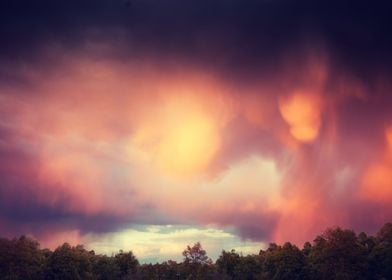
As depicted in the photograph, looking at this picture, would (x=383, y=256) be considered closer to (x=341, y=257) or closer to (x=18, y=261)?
(x=341, y=257)

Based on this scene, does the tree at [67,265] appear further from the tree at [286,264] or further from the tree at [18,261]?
the tree at [286,264]

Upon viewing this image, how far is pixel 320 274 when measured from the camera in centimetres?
17112

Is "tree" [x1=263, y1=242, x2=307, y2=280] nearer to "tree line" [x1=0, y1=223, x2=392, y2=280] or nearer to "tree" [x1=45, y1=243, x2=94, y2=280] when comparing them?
"tree line" [x1=0, y1=223, x2=392, y2=280]

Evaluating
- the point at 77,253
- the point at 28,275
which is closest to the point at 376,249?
the point at 77,253

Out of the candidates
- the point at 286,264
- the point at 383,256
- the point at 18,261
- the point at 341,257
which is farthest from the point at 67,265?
the point at 383,256

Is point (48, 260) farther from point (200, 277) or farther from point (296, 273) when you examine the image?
point (296, 273)

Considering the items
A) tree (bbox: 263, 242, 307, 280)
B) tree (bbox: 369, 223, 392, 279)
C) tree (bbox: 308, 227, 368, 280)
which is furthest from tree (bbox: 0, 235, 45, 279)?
tree (bbox: 369, 223, 392, 279)

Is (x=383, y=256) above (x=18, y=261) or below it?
above

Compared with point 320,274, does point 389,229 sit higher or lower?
higher

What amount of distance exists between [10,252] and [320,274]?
381 ft

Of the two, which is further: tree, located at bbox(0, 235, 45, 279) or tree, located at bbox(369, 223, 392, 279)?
tree, located at bbox(0, 235, 45, 279)

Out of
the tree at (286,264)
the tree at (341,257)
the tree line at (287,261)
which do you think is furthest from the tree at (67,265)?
the tree at (341,257)

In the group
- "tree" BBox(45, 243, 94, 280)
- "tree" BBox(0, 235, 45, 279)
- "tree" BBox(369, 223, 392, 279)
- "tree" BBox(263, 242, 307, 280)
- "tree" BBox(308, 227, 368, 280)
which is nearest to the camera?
"tree" BBox(369, 223, 392, 279)

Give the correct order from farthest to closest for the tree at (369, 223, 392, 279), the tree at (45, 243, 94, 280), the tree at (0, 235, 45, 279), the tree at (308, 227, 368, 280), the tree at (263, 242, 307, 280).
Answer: the tree at (45, 243, 94, 280) → the tree at (263, 242, 307, 280) → the tree at (0, 235, 45, 279) → the tree at (308, 227, 368, 280) → the tree at (369, 223, 392, 279)
